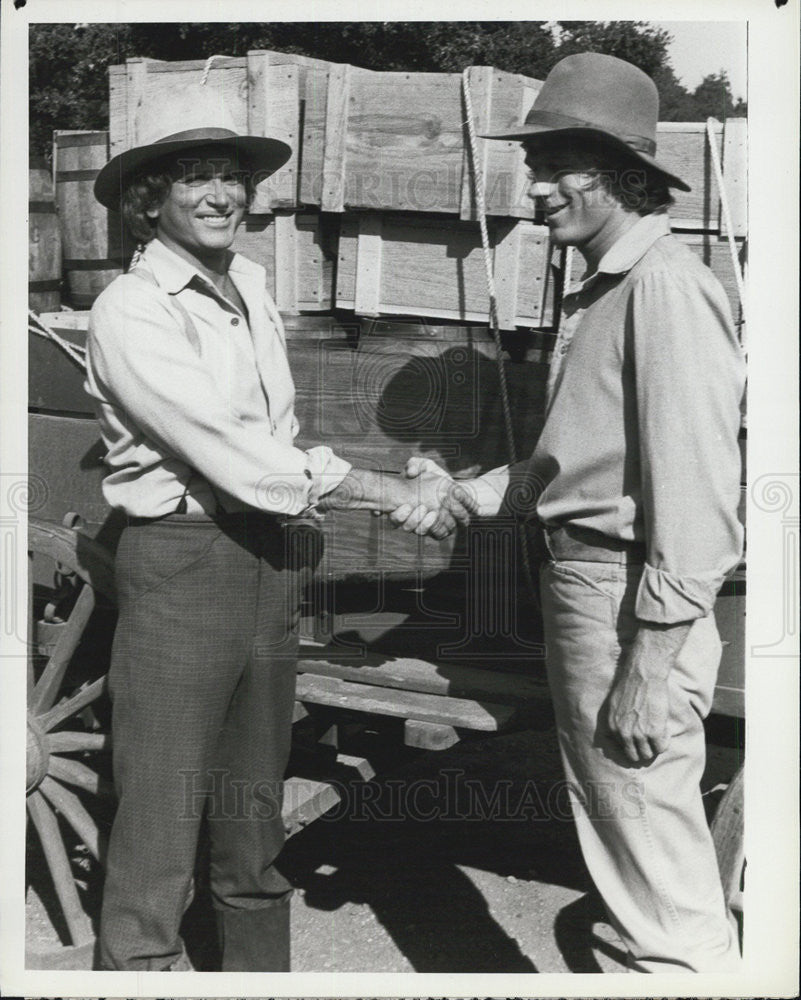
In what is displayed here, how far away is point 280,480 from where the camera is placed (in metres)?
2.97

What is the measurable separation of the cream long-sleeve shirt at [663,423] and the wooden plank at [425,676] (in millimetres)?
831

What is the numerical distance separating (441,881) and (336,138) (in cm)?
237

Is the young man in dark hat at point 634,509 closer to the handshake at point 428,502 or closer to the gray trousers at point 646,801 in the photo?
the gray trousers at point 646,801

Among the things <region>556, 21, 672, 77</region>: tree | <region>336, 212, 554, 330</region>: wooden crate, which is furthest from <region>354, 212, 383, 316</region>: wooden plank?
<region>556, 21, 672, 77</region>: tree

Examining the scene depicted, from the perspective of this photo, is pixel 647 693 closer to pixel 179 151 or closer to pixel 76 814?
pixel 179 151

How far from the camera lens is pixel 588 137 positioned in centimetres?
281

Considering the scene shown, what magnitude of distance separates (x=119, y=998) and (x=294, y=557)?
1168mm

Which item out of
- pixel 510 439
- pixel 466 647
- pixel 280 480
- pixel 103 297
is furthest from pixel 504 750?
pixel 103 297

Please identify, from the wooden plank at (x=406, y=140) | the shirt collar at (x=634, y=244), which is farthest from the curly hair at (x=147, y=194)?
the shirt collar at (x=634, y=244)

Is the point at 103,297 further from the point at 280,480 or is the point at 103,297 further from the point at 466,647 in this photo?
the point at 466,647

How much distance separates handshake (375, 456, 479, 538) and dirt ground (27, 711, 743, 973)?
2.11ft

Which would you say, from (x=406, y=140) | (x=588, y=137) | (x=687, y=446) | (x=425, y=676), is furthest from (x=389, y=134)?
(x=425, y=676)

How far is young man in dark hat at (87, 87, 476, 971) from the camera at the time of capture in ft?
9.60

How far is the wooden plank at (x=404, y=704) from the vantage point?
3275mm
